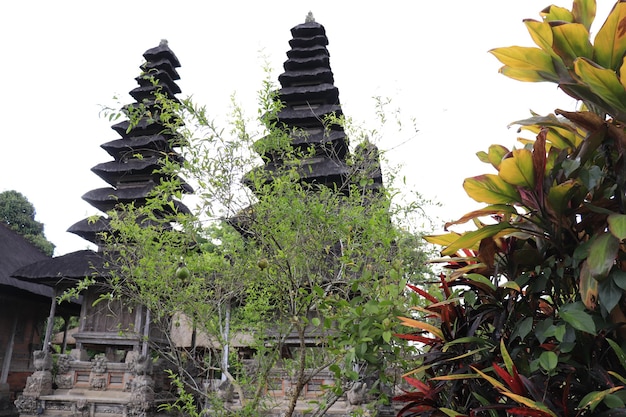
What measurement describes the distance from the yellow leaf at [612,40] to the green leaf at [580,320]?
29.3 inches

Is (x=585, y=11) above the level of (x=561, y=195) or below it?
above

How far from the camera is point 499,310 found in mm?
1519

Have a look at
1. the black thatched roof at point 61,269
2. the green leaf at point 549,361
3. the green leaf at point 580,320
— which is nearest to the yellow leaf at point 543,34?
the green leaf at point 580,320

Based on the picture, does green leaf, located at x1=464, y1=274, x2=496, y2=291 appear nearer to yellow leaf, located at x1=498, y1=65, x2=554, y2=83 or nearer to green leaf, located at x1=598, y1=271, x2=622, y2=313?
green leaf, located at x1=598, y1=271, x2=622, y2=313

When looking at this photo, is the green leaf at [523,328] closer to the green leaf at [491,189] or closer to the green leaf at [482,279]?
the green leaf at [482,279]

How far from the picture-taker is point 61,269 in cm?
1177

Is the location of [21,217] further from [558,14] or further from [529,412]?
[529,412]

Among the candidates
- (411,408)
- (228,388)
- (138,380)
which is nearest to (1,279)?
(138,380)

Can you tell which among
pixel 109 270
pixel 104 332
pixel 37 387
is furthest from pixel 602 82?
pixel 104 332

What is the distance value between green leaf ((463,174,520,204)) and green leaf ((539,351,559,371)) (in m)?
0.45

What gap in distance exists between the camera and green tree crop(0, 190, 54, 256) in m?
24.1

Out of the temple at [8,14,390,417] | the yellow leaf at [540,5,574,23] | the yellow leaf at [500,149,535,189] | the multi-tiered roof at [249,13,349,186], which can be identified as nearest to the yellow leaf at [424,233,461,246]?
the yellow leaf at [500,149,535,189]

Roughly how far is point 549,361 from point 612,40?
0.95 m

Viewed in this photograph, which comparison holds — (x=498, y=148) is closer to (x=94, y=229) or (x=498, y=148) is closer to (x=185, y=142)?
(x=185, y=142)
